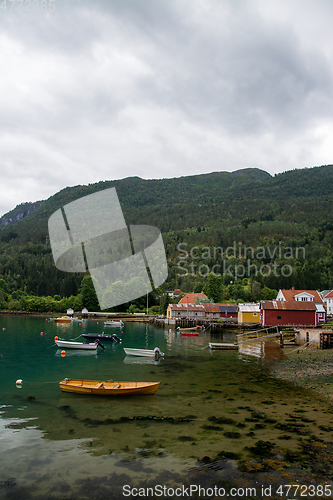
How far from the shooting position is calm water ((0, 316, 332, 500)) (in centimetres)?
934

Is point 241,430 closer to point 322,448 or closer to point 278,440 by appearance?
point 278,440

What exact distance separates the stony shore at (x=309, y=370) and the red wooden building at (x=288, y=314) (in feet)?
70.8

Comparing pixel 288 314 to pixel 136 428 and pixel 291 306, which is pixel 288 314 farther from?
pixel 136 428

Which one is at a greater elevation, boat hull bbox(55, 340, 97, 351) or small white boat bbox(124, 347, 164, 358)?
small white boat bbox(124, 347, 164, 358)

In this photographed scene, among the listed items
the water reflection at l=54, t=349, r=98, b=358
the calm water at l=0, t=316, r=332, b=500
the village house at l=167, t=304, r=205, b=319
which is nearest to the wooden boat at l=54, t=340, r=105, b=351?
the water reflection at l=54, t=349, r=98, b=358

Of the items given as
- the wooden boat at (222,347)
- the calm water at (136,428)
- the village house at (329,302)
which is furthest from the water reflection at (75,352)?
the village house at (329,302)

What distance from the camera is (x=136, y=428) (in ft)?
43.4

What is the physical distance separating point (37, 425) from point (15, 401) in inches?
168

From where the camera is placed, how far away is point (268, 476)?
9.09 metres

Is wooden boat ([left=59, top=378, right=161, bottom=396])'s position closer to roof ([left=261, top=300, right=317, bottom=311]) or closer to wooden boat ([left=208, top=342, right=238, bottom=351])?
wooden boat ([left=208, top=342, right=238, bottom=351])

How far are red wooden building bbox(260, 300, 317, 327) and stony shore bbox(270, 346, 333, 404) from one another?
70.8 ft

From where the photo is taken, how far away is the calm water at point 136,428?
934 cm

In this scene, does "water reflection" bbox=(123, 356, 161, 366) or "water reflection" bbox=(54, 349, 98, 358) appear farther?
"water reflection" bbox=(54, 349, 98, 358)

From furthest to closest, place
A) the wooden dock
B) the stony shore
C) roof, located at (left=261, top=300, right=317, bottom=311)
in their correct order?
roof, located at (left=261, top=300, right=317, bottom=311) → the wooden dock → the stony shore
